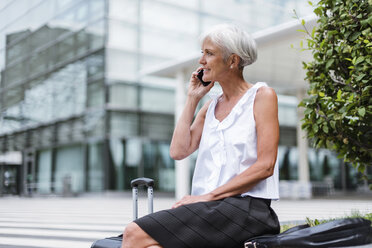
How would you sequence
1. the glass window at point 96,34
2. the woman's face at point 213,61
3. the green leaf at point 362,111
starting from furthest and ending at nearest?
1. the glass window at point 96,34
2. the green leaf at point 362,111
3. the woman's face at point 213,61

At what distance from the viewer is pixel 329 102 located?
13.5 feet

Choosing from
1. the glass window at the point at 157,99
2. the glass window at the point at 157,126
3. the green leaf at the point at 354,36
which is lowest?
the green leaf at the point at 354,36

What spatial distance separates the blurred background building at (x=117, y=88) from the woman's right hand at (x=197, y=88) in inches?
490

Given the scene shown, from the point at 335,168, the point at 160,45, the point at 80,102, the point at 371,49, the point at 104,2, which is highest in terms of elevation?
the point at 104,2

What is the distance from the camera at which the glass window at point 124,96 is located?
58.7ft

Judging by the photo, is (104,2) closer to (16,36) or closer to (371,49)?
(16,36)

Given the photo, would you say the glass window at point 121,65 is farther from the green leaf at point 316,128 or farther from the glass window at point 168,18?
the green leaf at point 316,128

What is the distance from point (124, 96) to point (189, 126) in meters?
16.0

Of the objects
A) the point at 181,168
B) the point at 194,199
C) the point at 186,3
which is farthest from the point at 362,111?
A: the point at 186,3

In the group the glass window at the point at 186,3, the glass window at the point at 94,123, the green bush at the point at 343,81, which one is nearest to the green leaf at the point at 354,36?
the green bush at the point at 343,81

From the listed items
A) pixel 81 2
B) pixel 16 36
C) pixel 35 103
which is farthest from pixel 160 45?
pixel 16 36

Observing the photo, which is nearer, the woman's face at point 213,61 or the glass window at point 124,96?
the woman's face at point 213,61

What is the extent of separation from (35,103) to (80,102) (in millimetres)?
4260

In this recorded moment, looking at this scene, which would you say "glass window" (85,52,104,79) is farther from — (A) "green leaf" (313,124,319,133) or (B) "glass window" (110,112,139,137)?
(A) "green leaf" (313,124,319,133)
